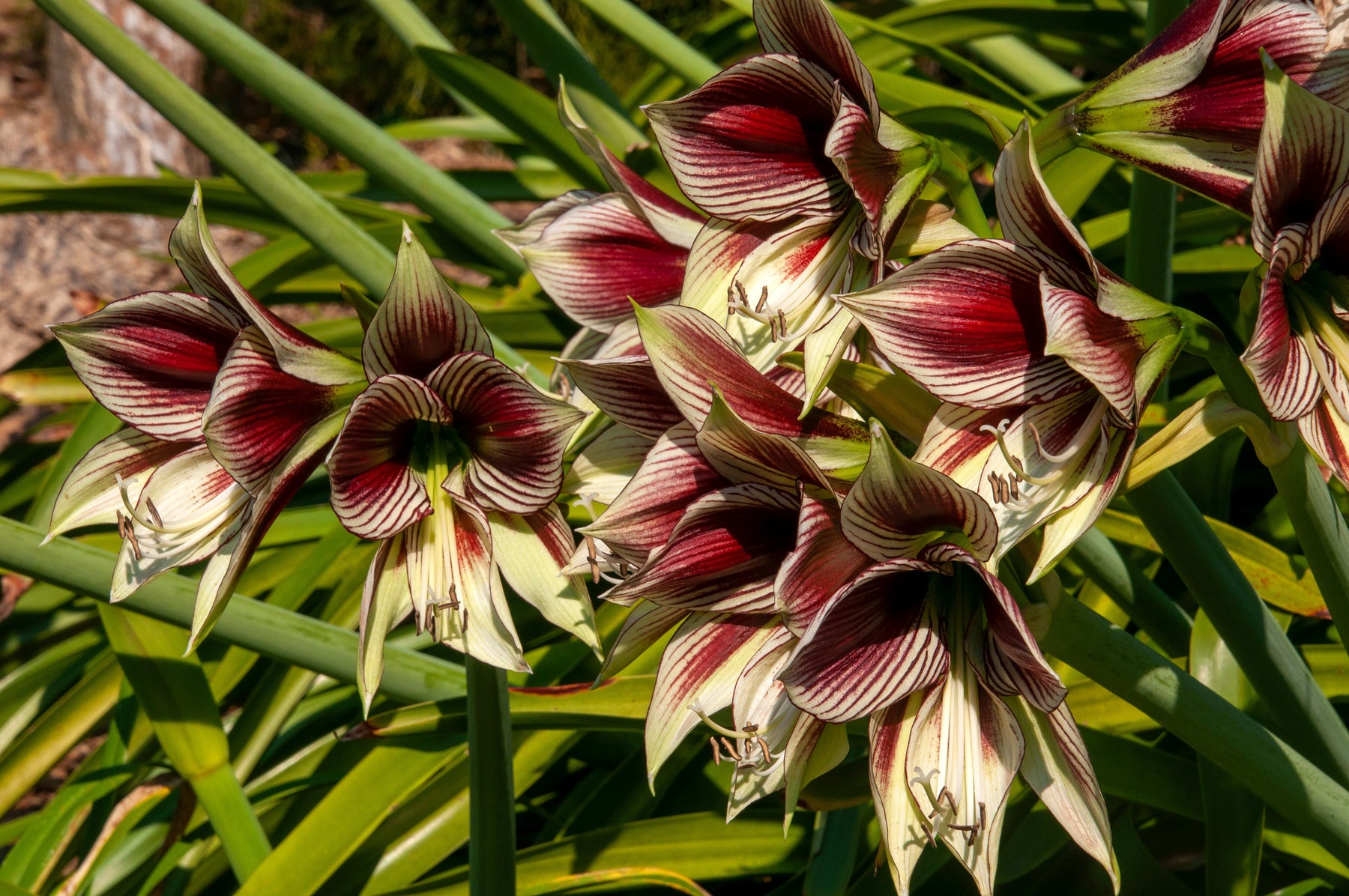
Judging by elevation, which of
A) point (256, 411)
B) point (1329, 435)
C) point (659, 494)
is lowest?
point (1329, 435)

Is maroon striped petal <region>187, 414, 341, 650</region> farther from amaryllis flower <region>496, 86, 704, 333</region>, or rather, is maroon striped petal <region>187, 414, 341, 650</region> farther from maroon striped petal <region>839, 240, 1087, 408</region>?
maroon striped petal <region>839, 240, 1087, 408</region>

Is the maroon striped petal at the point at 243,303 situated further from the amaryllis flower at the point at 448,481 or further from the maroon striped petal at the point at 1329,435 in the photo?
the maroon striped petal at the point at 1329,435

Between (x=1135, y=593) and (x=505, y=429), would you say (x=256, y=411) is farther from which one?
(x=1135, y=593)

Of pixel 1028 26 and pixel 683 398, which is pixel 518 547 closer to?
pixel 683 398

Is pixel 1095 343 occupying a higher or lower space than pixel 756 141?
lower

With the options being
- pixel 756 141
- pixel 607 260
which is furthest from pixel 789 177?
pixel 607 260

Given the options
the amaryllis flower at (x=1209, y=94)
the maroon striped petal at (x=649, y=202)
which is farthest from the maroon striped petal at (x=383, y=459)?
the amaryllis flower at (x=1209, y=94)
